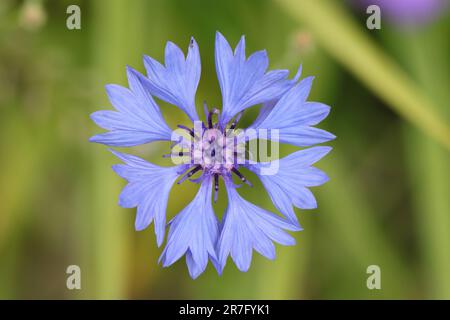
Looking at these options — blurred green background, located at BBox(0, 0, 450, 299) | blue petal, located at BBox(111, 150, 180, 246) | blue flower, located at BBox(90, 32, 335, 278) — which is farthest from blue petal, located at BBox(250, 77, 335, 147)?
blurred green background, located at BBox(0, 0, 450, 299)

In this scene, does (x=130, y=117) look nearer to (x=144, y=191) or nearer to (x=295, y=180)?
(x=144, y=191)

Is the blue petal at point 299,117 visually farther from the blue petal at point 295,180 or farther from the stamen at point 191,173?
the stamen at point 191,173

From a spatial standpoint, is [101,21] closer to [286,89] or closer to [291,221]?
[286,89]

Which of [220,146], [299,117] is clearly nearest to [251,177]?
[220,146]

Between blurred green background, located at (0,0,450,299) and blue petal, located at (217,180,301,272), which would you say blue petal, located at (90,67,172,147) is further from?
blurred green background, located at (0,0,450,299)

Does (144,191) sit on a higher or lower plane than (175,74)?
lower

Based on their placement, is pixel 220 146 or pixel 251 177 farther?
pixel 251 177
